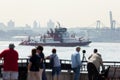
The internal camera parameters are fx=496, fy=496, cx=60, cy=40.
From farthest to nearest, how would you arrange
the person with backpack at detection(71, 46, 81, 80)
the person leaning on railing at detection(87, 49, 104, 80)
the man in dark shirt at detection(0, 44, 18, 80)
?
the person with backpack at detection(71, 46, 81, 80), the person leaning on railing at detection(87, 49, 104, 80), the man in dark shirt at detection(0, 44, 18, 80)

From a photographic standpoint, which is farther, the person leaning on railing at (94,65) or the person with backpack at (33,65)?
the person leaning on railing at (94,65)

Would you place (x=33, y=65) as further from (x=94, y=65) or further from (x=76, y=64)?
(x=76, y=64)

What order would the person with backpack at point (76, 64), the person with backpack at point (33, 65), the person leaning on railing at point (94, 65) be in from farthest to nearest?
1. the person with backpack at point (76, 64)
2. the person leaning on railing at point (94, 65)
3. the person with backpack at point (33, 65)

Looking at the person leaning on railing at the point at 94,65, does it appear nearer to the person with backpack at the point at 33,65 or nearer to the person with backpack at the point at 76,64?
the person with backpack at the point at 76,64

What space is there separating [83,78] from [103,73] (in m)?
1.74

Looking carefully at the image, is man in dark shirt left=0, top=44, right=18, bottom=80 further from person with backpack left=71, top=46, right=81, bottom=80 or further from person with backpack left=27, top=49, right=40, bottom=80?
person with backpack left=71, top=46, right=81, bottom=80

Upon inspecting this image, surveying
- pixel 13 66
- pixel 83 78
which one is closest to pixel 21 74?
pixel 83 78

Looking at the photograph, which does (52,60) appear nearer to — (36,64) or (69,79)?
(69,79)

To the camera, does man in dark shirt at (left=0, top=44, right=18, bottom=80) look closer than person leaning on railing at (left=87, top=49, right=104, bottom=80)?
Yes

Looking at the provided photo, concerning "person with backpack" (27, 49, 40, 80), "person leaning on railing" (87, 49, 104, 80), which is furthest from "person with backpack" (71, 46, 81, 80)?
"person with backpack" (27, 49, 40, 80)

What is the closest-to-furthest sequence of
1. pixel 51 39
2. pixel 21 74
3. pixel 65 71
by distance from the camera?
pixel 21 74 → pixel 65 71 → pixel 51 39

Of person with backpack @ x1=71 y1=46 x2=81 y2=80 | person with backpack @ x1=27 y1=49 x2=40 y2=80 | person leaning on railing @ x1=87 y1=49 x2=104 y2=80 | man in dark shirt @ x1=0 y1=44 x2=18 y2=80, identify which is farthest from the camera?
person with backpack @ x1=71 y1=46 x2=81 y2=80

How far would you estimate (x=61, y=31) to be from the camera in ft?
529

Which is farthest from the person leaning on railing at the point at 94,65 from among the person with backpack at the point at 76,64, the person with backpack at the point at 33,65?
the person with backpack at the point at 33,65
